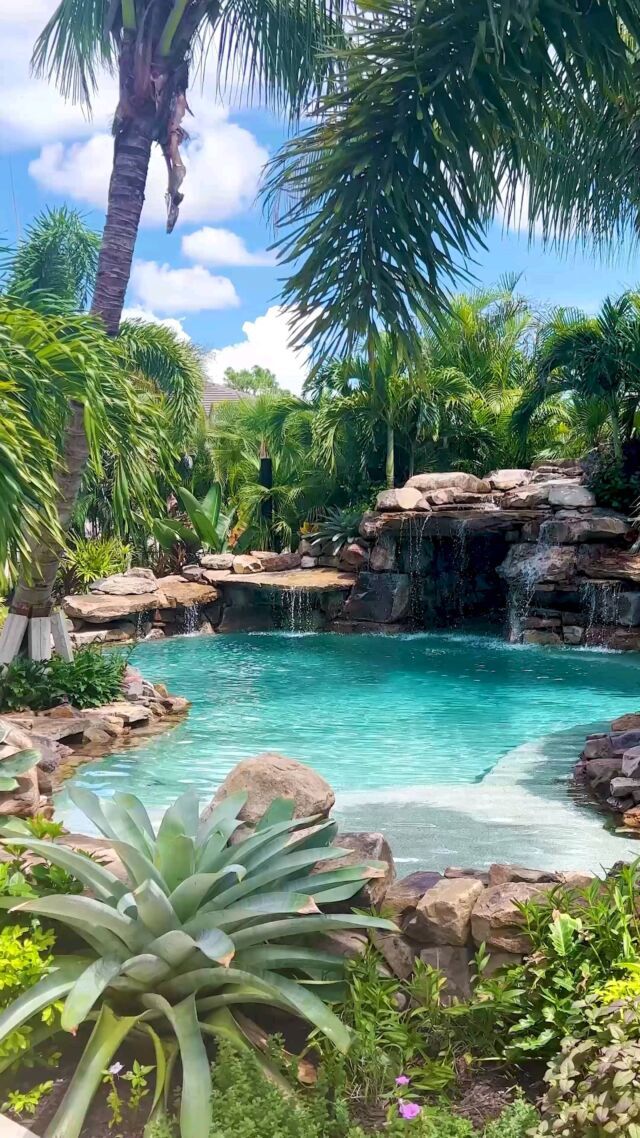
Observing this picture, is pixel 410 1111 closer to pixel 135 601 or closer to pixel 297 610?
pixel 135 601

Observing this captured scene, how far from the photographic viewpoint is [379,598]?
706 inches

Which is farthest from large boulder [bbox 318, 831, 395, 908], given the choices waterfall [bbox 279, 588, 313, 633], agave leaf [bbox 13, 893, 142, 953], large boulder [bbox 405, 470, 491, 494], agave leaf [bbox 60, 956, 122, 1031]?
large boulder [bbox 405, 470, 491, 494]

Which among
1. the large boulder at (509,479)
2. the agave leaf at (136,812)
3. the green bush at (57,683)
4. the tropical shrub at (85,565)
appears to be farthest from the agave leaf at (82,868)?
the large boulder at (509,479)

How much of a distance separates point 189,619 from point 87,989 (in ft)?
50.9

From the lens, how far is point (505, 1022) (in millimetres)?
2727

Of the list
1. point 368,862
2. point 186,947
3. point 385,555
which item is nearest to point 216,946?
point 186,947

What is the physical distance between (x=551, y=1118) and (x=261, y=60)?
11.7 meters

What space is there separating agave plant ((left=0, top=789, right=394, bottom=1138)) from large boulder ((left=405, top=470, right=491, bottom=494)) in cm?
1586

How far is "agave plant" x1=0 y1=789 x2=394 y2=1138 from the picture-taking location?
2449mm

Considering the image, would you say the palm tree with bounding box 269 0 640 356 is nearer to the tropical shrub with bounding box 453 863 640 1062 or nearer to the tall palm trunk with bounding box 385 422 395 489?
the tropical shrub with bounding box 453 863 640 1062

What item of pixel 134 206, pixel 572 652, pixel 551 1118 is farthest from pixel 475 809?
pixel 572 652

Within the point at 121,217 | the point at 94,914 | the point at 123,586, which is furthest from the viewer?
the point at 123,586

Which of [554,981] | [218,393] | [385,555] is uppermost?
[218,393]

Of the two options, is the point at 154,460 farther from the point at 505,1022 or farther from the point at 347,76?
the point at 505,1022
